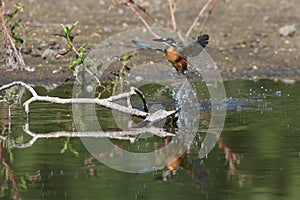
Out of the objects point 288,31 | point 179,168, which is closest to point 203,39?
point 179,168

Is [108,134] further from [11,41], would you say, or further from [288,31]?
[288,31]

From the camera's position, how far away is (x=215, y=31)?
46.9 feet

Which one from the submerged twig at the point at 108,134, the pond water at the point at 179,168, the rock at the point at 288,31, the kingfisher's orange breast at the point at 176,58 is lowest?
the pond water at the point at 179,168

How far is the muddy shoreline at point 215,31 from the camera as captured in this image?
1230 cm

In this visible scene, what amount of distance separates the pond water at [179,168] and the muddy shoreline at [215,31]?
3.26 meters

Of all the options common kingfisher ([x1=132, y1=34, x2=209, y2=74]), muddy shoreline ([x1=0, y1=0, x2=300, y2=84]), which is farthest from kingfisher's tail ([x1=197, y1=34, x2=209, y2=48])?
muddy shoreline ([x1=0, y1=0, x2=300, y2=84])

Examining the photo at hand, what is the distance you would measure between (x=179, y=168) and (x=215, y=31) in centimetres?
806

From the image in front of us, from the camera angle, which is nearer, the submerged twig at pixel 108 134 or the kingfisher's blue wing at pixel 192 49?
the submerged twig at pixel 108 134

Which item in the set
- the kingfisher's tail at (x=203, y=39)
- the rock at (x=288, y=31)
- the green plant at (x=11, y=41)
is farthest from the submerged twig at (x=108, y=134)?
the rock at (x=288, y=31)

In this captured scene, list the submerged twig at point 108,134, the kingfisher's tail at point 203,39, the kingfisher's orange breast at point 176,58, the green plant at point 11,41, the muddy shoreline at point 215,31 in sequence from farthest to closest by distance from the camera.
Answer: the muddy shoreline at point 215,31 → the green plant at point 11,41 → the kingfisher's orange breast at point 176,58 → the kingfisher's tail at point 203,39 → the submerged twig at point 108,134

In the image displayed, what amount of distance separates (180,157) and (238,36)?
755cm

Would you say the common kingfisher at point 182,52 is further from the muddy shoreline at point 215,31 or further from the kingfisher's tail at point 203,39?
the muddy shoreline at point 215,31

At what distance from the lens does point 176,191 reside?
225 inches

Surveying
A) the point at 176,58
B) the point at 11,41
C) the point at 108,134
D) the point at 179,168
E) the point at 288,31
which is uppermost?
the point at 288,31
